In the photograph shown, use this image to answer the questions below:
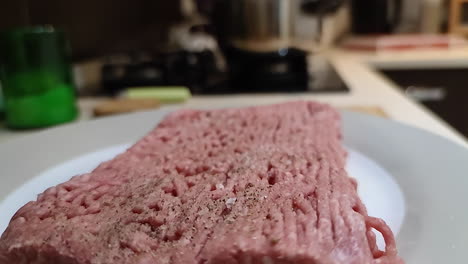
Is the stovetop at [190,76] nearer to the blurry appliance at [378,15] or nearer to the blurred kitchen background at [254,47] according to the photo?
the blurred kitchen background at [254,47]

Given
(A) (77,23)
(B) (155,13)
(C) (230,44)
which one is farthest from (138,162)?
(B) (155,13)

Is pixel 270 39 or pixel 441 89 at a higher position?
pixel 270 39

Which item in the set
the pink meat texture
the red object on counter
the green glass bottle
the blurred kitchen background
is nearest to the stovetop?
the blurred kitchen background

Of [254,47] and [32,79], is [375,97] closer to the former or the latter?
[254,47]

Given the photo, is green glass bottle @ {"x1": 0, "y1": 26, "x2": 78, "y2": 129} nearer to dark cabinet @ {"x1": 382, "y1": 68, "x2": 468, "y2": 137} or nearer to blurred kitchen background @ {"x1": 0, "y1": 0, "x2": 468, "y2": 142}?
blurred kitchen background @ {"x1": 0, "y1": 0, "x2": 468, "y2": 142}

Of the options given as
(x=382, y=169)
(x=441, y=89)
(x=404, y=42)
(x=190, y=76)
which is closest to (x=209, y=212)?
(x=382, y=169)

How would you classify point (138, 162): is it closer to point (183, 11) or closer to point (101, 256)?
point (101, 256)
